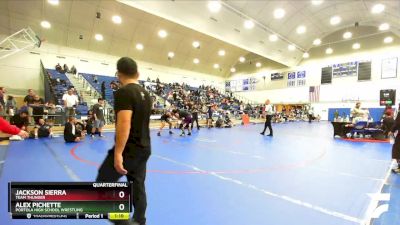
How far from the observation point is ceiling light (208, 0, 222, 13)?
12603mm

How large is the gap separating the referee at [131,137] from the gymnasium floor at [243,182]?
2.63 feet

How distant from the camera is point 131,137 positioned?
6.60ft

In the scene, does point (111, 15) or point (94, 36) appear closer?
point (111, 15)

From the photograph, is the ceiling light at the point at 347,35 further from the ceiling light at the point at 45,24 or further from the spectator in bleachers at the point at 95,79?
the ceiling light at the point at 45,24

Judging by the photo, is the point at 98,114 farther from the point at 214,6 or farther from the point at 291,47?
the point at 291,47

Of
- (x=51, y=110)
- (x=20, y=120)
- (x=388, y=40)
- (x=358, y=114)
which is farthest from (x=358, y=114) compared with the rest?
(x=388, y=40)

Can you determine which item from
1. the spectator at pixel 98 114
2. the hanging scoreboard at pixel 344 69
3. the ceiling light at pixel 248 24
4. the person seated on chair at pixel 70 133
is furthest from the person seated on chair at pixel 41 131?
the hanging scoreboard at pixel 344 69

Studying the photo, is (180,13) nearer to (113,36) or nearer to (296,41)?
(113,36)

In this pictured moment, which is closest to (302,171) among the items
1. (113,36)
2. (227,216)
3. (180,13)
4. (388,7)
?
(227,216)

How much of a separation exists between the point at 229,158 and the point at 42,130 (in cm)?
804

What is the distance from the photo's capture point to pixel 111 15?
17.9 metres

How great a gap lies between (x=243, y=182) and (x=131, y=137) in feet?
8.50
